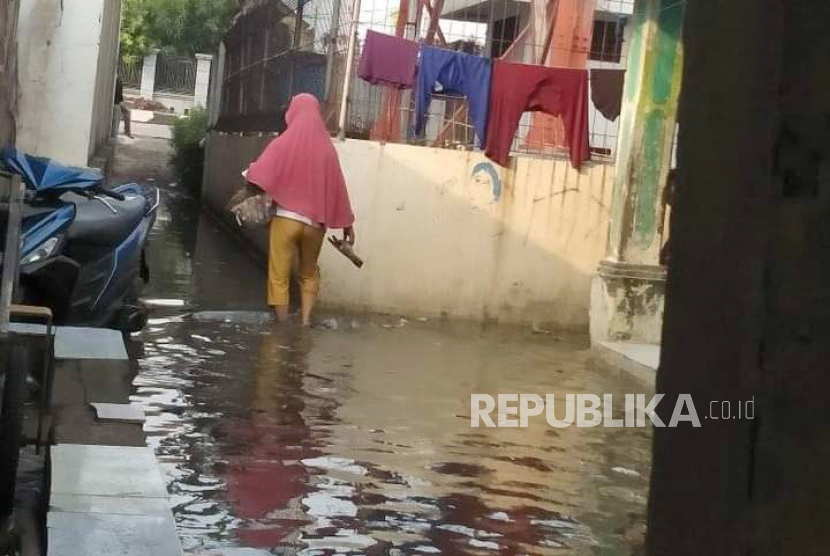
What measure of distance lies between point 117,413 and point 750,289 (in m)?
4.31

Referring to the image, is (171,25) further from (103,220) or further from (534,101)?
(103,220)

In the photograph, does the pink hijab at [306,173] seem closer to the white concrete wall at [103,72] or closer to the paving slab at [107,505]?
the white concrete wall at [103,72]

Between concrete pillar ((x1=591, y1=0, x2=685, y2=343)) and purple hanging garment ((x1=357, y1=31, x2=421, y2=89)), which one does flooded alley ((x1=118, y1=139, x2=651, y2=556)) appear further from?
purple hanging garment ((x1=357, y1=31, x2=421, y2=89))

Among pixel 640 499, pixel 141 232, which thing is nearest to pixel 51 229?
pixel 141 232

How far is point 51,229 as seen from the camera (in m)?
7.30

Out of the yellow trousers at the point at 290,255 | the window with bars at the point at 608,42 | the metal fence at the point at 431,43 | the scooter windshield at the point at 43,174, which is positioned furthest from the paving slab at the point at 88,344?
the window with bars at the point at 608,42

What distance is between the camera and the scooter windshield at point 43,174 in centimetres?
712

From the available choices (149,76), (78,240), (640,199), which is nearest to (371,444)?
(78,240)

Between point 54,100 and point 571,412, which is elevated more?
point 54,100

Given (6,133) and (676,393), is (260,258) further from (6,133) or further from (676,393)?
(676,393)

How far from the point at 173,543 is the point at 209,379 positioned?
4035 millimetres

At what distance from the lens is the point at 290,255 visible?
10.6m

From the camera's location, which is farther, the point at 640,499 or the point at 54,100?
the point at 54,100

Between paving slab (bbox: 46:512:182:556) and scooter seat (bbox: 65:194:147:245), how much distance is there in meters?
3.68
